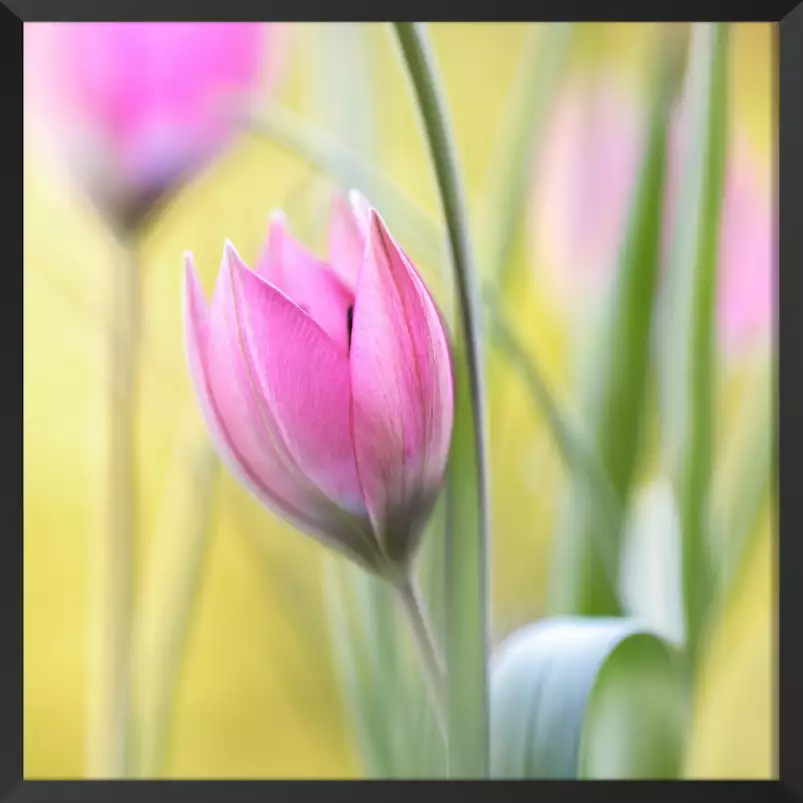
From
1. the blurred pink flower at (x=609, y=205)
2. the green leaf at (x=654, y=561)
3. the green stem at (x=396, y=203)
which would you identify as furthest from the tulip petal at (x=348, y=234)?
the green leaf at (x=654, y=561)

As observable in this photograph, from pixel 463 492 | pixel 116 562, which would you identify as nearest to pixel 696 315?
pixel 463 492

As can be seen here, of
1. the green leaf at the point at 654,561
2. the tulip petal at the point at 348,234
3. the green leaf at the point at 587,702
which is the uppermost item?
the tulip petal at the point at 348,234

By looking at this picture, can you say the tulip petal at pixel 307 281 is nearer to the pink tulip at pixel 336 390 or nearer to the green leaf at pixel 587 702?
the pink tulip at pixel 336 390

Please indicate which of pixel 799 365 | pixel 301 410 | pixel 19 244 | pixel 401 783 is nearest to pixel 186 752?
pixel 401 783

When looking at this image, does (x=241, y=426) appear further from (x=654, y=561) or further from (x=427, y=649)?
(x=654, y=561)

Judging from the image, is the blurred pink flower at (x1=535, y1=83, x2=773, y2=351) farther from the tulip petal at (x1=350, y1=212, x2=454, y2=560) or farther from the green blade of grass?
the tulip petal at (x1=350, y1=212, x2=454, y2=560)
